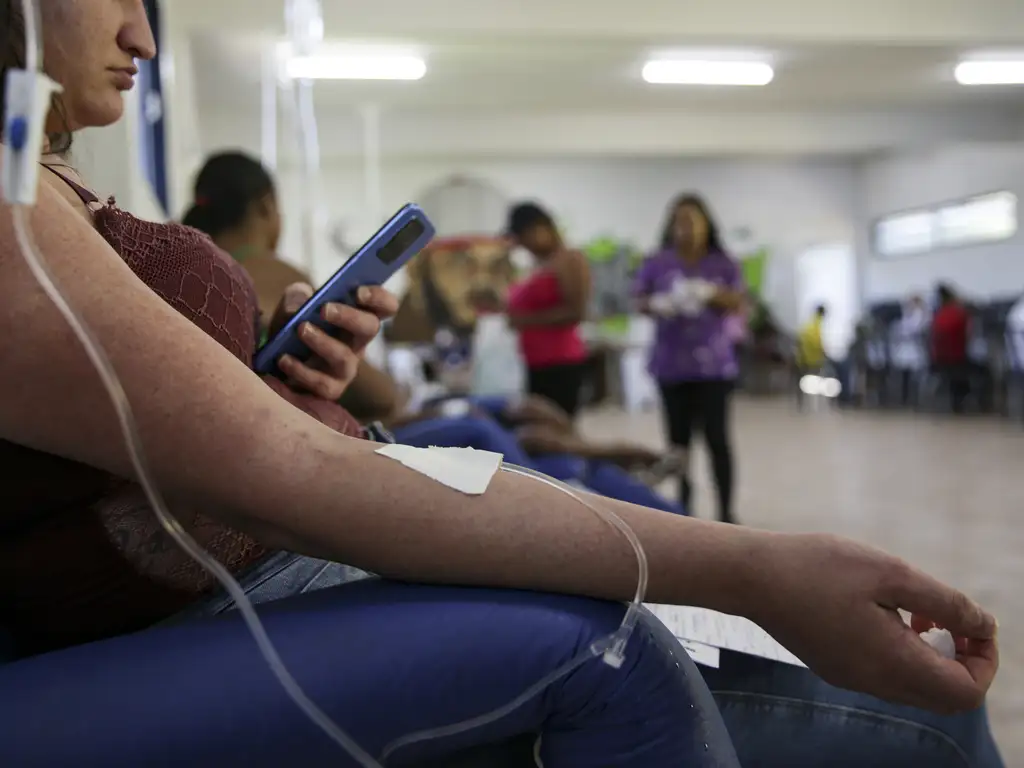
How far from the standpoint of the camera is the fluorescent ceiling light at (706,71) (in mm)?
7170

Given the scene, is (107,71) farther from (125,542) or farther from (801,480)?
(801,480)

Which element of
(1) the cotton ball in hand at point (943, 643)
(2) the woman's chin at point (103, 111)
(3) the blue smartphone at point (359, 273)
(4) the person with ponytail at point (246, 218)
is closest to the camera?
(1) the cotton ball in hand at point (943, 643)

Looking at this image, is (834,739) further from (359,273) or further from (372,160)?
(372,160)

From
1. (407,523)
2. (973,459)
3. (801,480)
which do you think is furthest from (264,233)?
(973,459)

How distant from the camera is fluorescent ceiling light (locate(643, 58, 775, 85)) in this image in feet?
23.5

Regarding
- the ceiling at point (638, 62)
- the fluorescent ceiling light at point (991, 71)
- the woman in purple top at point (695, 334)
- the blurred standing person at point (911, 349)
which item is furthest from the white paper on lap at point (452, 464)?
the blurred standing person at point (911, 349)

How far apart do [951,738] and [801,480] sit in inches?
151

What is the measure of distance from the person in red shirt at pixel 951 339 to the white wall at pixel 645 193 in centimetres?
393

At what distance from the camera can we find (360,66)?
6953 millimetres

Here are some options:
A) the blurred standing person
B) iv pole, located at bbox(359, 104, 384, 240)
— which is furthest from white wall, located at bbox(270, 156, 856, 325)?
the blurred standing person

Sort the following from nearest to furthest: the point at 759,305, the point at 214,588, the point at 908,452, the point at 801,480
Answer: the point at 214,588, the point at 801,480, the point at 908,452, the point at 759,305

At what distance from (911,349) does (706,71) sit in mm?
3379

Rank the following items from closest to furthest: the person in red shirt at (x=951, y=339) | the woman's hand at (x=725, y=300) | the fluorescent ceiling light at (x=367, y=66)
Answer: the woman's hand at (x=725, y=300) → the fluorescent ceiling light at (x=367, y=66) → the person in red shirt at (x=951, y=339)

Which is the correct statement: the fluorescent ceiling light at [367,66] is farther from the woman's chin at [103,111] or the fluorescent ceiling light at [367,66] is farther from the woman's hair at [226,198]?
the woman's chin at [103,111]
